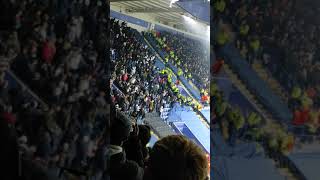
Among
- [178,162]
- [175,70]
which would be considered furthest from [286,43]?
[175,70]

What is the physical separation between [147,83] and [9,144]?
356 inches

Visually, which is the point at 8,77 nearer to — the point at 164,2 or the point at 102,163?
the point at 102,163

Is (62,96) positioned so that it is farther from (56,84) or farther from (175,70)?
(175,70)

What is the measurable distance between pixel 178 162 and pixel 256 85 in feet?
1.52

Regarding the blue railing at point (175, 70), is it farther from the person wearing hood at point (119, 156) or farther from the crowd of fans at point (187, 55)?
the person wearing hood at point (119, 156)

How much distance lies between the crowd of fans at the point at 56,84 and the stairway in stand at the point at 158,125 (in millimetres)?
7630

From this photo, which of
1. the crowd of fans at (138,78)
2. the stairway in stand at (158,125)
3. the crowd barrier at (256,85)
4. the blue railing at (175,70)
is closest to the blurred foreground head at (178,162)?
the crowd barrier at (256,85)

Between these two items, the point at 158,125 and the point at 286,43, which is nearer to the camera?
the point at 286,43

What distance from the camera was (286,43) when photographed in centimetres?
152

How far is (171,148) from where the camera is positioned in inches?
51.1

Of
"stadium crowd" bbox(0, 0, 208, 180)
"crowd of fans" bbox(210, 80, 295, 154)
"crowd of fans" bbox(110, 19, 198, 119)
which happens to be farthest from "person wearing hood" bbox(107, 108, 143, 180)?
"crowd of fans" bbox(110, 19, 198, 119)

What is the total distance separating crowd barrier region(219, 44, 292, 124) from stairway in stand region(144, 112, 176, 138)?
24.5 ft

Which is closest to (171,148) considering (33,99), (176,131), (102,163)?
(102,163)

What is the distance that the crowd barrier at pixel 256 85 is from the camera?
1.54 metres
